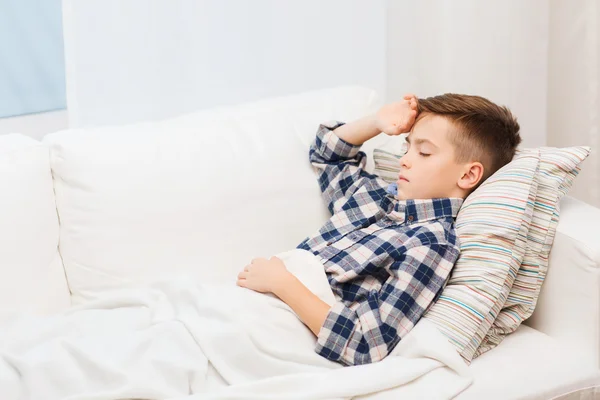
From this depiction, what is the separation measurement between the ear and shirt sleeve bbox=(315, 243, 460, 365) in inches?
8.4

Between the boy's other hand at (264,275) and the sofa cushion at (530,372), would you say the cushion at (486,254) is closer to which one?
the sofa cushion at (530,372)

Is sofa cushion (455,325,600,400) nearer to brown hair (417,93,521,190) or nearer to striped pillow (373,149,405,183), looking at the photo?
brown hair (417,93,521,190)

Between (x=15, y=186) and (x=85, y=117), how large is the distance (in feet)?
2.85

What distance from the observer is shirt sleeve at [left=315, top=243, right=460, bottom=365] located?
154cm

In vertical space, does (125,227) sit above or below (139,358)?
above

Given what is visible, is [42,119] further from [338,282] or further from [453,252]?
[453,252]

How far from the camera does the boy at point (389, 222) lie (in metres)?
1.56

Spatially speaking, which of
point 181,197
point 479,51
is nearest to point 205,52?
point 479,51

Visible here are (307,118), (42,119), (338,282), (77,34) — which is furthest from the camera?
(42,119)

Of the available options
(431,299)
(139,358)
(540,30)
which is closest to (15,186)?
(139,358)

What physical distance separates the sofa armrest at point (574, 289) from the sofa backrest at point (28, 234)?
3.41 feet

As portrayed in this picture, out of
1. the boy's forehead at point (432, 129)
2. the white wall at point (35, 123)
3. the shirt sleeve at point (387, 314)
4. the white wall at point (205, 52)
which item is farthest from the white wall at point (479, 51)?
the white wall at point (35, 123)

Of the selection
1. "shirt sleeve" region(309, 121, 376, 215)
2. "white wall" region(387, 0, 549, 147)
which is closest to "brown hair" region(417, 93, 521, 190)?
"shirt sleeve" region(309, 121, 376, 215)

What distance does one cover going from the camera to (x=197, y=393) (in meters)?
1.41
